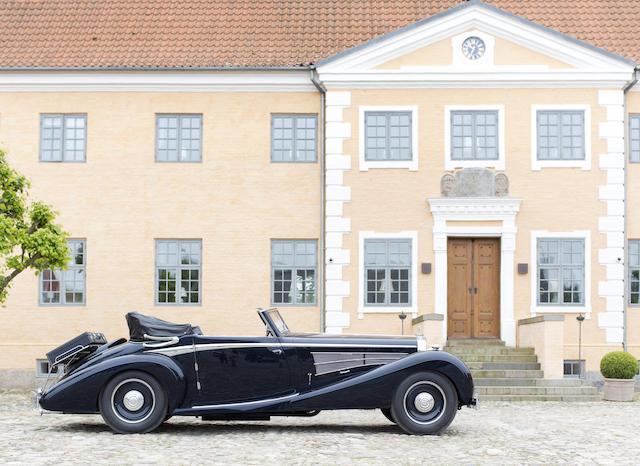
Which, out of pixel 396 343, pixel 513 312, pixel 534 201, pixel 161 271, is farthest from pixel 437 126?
pixel 396 343

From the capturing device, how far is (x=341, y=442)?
11.1 meters

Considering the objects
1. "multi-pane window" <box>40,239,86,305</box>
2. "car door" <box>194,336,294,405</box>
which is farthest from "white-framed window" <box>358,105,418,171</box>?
"car door" <box>194,336,294,405</box>

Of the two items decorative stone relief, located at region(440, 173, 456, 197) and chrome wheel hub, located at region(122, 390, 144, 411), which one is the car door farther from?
decorative stone relief, located at region(440, 173, 456, 197)

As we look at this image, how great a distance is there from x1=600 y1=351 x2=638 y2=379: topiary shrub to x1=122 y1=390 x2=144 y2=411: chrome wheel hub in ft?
30.8

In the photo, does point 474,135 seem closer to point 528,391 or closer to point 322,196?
point 322,196

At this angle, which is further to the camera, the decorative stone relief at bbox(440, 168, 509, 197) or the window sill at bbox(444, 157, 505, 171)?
the window sill at bbox(444, 157, 505, 171)

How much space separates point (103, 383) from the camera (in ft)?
38.5

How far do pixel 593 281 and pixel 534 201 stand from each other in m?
1.94

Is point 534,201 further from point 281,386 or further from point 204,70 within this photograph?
point 281,386

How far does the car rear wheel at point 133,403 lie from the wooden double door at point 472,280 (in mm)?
9486

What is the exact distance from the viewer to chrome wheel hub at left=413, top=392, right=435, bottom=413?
38.9 feet

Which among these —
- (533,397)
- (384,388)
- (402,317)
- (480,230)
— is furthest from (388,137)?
(384,388)

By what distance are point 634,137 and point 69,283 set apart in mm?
11810

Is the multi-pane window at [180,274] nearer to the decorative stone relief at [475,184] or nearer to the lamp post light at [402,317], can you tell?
the lamp post light at [402,317]
